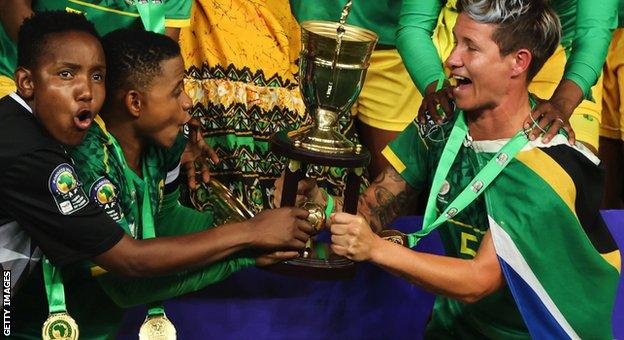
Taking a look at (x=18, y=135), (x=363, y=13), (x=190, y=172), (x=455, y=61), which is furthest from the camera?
(x=363, y=13)

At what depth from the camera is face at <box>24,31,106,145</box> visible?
277 cm

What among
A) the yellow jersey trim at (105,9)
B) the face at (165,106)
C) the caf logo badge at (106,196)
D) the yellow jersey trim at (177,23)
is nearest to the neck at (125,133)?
the face at (165,106)

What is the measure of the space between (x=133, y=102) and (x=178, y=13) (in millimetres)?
798

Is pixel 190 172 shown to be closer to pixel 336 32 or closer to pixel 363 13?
pixel 336 32

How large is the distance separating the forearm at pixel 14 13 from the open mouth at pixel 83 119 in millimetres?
634

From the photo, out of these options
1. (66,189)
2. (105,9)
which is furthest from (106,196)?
(105,9)

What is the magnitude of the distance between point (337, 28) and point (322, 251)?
0.61 m

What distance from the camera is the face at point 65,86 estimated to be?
277 centimetres

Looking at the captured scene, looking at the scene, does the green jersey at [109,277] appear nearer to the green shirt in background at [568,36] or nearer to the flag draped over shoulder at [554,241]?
the flag draped over shoulder at [554,241]

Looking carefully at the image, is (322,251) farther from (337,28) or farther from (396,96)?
(396,96)

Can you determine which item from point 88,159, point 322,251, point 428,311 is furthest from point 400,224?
point 88,159

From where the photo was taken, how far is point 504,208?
3.14 metres

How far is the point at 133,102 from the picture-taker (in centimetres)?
301

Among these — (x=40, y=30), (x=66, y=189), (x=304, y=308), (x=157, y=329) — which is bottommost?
(x=304, y=308)
